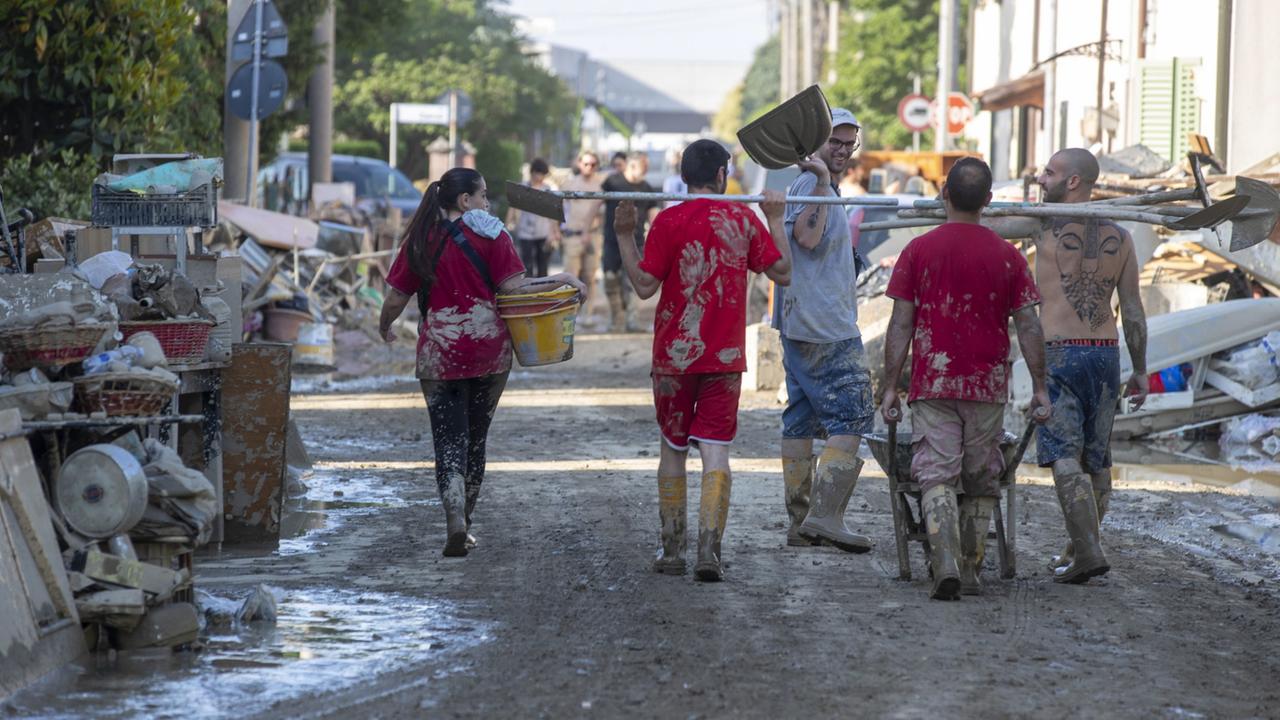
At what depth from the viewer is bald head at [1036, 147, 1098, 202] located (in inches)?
283

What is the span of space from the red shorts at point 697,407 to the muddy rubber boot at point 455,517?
39.4 inches

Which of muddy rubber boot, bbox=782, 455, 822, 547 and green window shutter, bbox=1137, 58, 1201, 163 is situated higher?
green window shutter, bbox=1137, 58, 1201, 163

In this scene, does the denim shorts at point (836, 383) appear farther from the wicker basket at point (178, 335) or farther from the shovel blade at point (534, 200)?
the wicker basket at point (178, 335)

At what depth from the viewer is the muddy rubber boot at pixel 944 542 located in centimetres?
666

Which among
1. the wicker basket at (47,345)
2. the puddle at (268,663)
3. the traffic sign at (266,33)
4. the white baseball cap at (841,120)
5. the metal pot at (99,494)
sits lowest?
the puddle at (268,663)

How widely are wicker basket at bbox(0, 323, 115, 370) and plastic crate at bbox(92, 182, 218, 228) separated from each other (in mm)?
1873

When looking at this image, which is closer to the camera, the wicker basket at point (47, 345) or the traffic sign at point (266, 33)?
the wicker basket at point (47, 345)

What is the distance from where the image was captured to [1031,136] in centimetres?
3472

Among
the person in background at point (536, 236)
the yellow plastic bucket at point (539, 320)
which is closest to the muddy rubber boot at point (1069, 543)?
the yellow plastic bucket at point (539, 320)

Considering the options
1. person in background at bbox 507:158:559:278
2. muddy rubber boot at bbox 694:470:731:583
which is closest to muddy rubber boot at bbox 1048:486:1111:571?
muddy rubber boot at bbox 694:470:731:583

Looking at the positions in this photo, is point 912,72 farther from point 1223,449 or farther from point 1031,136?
point 1223,449

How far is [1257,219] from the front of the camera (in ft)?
22.6

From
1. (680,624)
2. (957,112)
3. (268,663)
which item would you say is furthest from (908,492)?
(957,112)

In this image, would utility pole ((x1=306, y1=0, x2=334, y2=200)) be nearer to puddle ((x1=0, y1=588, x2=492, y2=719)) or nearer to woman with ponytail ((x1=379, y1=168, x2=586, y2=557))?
woman with ponytail ((x1=379, y1=168, x2=586, y2=557))
